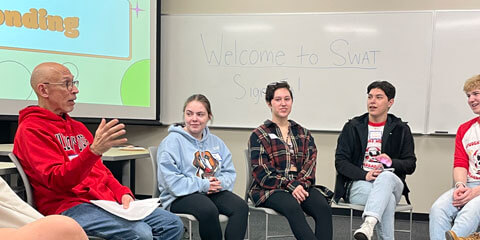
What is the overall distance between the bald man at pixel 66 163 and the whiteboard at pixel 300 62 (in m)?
2.28

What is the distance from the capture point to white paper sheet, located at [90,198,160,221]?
73.4 inches

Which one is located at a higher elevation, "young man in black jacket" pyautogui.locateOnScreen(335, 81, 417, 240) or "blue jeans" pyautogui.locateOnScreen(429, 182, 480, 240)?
"young man in black jacket" pyautogui.locateOnScreen(335, 81, 417, 240)

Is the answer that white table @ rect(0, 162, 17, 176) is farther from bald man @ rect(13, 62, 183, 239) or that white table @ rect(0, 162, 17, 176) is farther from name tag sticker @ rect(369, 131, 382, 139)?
name tag sticker @ rect(369, 131, 382, 139)

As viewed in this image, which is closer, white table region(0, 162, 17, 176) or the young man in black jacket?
white table region(0, 162, 17, 176)

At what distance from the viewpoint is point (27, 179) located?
1.80 meters

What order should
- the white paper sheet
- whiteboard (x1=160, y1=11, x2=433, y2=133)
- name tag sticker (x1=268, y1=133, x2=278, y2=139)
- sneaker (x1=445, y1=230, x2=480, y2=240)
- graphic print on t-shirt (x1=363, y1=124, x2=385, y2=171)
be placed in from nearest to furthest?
the white paper sheet, sneaker (x1=445, y1=230, x2=480, y2=240), name tag sticker (x1=268, y1=133, x2=278, y2=139), graphic print on t-shirt (x1=363, y1=124, x2=385, y2=171), whiteboard (x1=160, y1=11, x2=433, y2=133)

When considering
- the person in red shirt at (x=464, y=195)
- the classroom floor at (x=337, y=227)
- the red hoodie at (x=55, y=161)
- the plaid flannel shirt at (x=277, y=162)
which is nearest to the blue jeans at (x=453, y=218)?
the person in red shirt at (x=464, y=195)

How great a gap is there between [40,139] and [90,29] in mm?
2291

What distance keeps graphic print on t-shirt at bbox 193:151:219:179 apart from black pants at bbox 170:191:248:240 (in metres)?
0.13

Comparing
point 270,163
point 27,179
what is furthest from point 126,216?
point 270,163

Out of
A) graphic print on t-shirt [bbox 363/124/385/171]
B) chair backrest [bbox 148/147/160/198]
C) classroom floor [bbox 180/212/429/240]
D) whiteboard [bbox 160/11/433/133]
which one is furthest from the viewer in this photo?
whiteboard [bbox 160/11/433/133]

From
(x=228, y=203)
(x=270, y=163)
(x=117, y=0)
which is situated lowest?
(x=228, y=203)

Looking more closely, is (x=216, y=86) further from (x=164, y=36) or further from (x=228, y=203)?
(x=228, y=203)

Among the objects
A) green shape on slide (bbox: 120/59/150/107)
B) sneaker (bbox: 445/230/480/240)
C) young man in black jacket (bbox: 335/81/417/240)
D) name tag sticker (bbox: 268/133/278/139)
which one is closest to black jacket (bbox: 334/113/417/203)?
young man in black jacket (bbox: 335/81/417/240)
